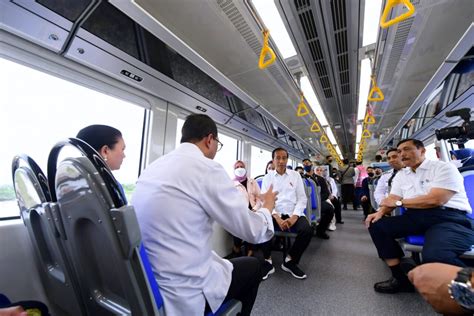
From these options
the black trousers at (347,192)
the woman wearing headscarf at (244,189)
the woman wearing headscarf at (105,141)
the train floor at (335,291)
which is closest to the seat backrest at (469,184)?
the train floor at (335,291)

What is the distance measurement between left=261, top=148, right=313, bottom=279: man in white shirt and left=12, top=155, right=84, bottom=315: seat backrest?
2005 mm

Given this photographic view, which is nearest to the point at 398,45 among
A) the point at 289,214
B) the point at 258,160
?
the point at 289,214

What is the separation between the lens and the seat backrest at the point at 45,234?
101cm

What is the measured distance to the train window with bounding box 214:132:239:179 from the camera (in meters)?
4.46

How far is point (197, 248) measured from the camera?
981mm

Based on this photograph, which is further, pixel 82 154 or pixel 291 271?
pixel 291 271

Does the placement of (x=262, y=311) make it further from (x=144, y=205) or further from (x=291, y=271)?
(x=144, y=205)

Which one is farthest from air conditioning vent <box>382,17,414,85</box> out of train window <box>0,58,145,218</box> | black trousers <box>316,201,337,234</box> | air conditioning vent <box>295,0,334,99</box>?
train window <box>0,58,145,218</box>

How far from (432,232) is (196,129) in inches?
86.8

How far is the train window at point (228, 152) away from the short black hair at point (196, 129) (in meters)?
2.98

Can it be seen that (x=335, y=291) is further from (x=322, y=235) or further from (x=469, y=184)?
(x=322, y=235)

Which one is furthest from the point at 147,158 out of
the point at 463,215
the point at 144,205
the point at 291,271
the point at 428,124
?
the point at 428,124

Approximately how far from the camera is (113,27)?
191 cm

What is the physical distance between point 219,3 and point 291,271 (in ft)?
10.0
